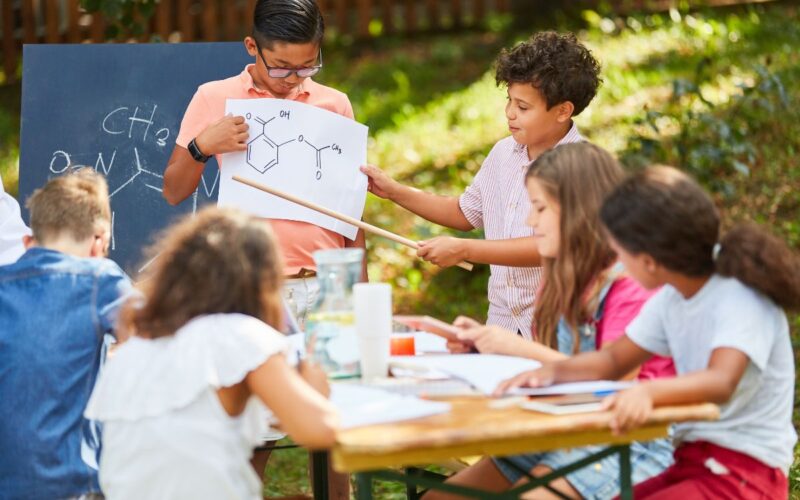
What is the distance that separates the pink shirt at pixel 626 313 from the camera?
9.60 feet

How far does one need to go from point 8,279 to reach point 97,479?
54 centimetres

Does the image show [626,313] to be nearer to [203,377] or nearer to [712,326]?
[712,326]

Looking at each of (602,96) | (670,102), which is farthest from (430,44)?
(670,102)

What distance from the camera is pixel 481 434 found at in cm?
231

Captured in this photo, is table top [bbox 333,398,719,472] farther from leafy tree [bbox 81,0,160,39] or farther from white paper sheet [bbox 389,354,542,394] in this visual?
leafy tree [bbox 81,0,160,39]

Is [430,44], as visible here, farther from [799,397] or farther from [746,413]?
[746,413]

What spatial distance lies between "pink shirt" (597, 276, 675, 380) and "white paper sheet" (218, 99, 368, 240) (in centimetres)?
117

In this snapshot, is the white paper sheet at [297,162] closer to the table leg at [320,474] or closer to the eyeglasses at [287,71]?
the eyeglasses at [287,71]

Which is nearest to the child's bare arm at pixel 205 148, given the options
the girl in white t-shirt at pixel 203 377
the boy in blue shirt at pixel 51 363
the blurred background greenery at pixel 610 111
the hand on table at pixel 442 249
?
the hand on table at pixel 442 249

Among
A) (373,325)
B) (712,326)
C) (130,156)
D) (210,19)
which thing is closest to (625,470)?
(712,326)

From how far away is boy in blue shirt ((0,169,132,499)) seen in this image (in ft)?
9.45

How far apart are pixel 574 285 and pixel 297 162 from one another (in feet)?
4.23

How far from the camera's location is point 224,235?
251 centimetres

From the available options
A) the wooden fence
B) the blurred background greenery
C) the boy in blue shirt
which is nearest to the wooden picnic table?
the boy in blue shirt
